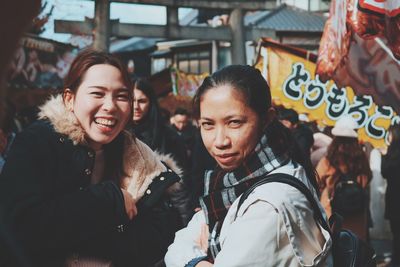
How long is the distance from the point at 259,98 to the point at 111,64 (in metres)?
0.78

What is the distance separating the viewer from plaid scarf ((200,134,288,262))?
6.63 feet

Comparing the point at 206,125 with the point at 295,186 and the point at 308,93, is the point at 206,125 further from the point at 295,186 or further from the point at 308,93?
the point at 308,93

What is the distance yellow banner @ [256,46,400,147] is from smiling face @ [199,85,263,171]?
5.06 m

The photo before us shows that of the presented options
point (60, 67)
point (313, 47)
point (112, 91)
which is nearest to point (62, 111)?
point (112, 91)

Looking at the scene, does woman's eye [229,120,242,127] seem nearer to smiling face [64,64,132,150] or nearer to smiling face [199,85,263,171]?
smiling face [199,85,263,171]

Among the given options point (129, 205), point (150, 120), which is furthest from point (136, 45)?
point (129, 205)

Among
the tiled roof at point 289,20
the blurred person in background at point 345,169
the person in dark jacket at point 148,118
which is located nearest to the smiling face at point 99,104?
the person in dark jacket at point 148,118

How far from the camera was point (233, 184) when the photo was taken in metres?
2.06

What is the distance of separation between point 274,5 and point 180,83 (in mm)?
3424

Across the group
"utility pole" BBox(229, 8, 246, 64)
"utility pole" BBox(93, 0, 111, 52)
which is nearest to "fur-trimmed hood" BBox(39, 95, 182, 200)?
"utility pole" BBox(93, 0, 111, 52)

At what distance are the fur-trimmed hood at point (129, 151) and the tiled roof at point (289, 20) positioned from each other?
85.5 feet

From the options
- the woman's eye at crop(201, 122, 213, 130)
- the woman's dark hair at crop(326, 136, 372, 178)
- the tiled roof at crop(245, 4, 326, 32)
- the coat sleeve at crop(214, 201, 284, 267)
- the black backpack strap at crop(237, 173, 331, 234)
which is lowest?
the woman's dark hair at crop(326, 136, 372, 178)

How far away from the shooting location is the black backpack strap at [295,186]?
6.22ft

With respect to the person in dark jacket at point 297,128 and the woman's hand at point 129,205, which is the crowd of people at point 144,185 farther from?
the person in dark jacket at point 297,128
